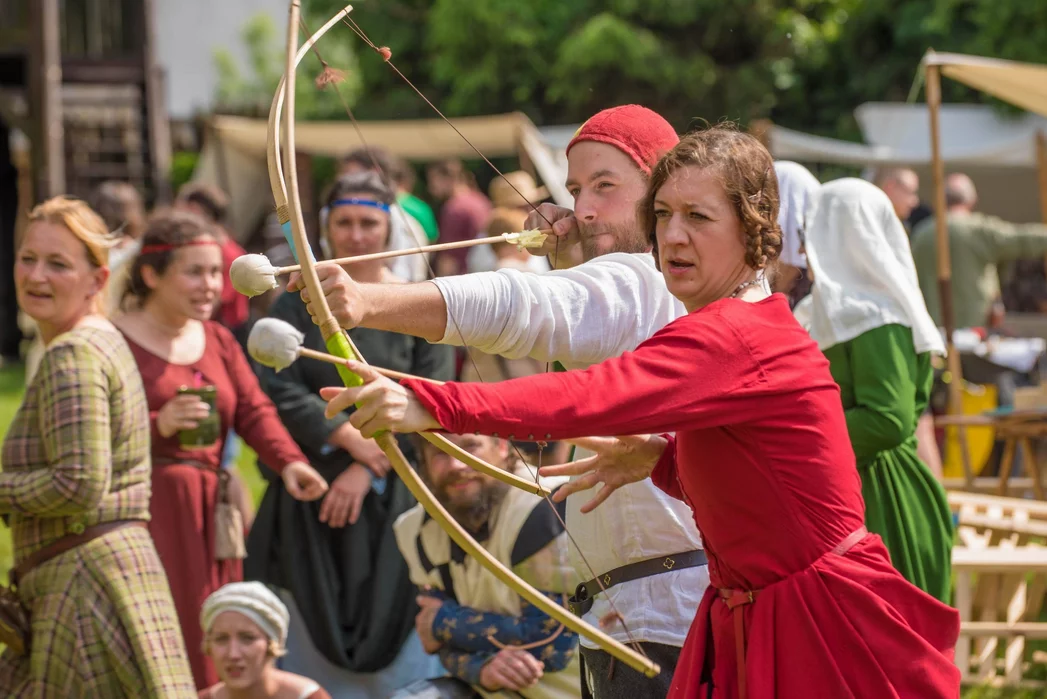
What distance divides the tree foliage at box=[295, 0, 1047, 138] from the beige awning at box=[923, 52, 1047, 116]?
7.69 metres

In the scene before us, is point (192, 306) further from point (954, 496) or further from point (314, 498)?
point (954, 496)

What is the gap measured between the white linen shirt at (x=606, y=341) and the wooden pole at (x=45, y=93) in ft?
36.1

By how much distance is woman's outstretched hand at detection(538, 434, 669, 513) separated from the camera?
8.41ft

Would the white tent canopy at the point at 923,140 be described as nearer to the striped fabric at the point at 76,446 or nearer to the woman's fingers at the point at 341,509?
the woman's fingers at the point at 341,509

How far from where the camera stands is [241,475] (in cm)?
885

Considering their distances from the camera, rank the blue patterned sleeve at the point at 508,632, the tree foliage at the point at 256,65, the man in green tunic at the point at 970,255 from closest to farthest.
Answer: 1. the blue patterned sleeve at the point at 508,632
2. the man in green tunic at the point at 970,255
3. the tree foliage at the point at 256,65

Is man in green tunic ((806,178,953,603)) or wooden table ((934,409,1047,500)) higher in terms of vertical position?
man in green tunic ((806,178,953,603))

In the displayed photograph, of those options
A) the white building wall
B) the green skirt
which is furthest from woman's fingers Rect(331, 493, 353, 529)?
the white building wall

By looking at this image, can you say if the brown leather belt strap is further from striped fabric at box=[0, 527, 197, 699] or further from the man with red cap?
the man with red cap

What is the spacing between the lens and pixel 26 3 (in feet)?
45.9

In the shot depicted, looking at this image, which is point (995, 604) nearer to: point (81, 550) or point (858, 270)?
point (858, 270)

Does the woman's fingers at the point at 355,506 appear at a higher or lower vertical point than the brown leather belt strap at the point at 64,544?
lower

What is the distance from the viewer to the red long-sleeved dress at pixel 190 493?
14.4 feet

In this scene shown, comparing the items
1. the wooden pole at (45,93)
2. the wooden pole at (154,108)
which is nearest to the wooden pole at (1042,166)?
the wooden pole at (154,108)
